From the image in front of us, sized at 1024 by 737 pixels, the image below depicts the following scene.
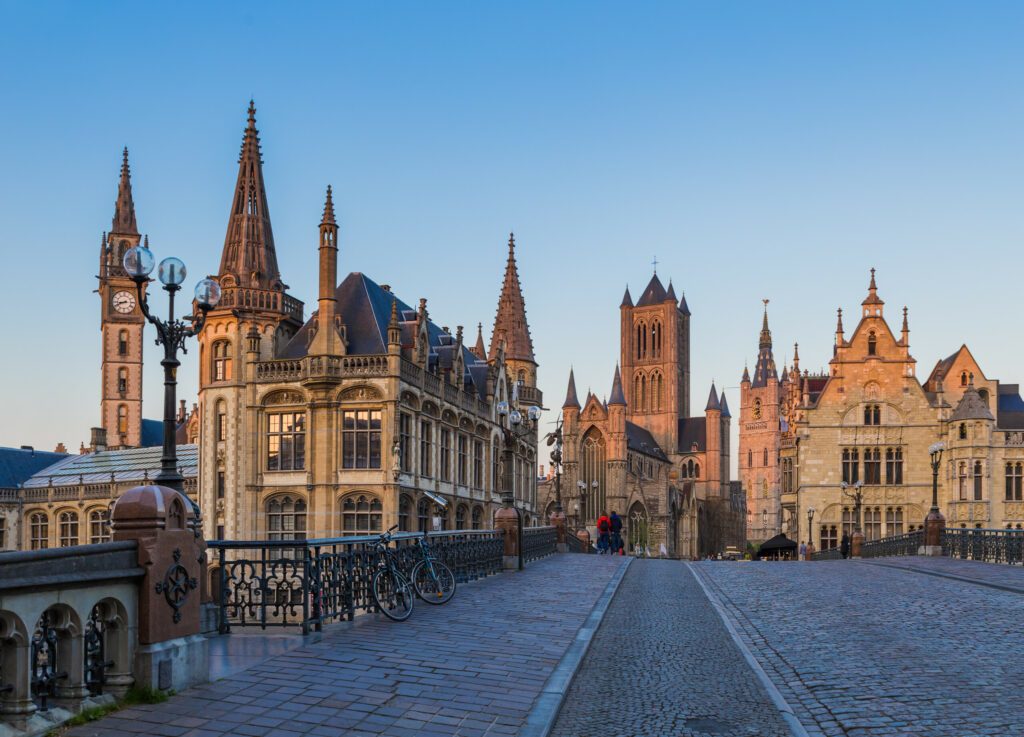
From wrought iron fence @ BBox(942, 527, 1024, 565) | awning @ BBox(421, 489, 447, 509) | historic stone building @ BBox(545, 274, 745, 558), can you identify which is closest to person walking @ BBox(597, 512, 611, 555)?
awning @ BBox(421, 489, 447, 509)

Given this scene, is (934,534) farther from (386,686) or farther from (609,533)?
(386,686)

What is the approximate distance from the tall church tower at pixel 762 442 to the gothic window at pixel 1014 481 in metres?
61.7

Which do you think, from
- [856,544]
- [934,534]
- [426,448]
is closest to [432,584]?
[934,534]

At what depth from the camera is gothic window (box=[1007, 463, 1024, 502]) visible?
182 feet

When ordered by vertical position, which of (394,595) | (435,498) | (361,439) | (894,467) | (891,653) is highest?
(361,439)

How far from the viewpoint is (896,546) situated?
38000mm

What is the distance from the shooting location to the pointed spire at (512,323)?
250ft

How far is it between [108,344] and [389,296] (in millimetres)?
48088

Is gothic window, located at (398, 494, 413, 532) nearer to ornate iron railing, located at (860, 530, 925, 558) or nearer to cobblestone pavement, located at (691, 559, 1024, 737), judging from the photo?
ornate iron railing, located at (860, 530, 925, 558)

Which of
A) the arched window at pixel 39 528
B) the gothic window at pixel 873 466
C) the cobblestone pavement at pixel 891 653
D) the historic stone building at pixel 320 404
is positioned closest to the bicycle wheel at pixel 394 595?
the cobblestone pavement at pixel 891 653

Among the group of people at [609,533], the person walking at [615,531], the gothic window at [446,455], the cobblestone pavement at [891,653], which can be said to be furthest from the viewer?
the gothic window at [446,455]

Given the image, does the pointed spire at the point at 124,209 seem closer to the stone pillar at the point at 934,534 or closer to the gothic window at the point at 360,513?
the gothic window at the point at 360,513

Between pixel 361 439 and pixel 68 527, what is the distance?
3531cm

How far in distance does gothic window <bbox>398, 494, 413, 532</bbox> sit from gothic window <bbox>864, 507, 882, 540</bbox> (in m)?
29.7
